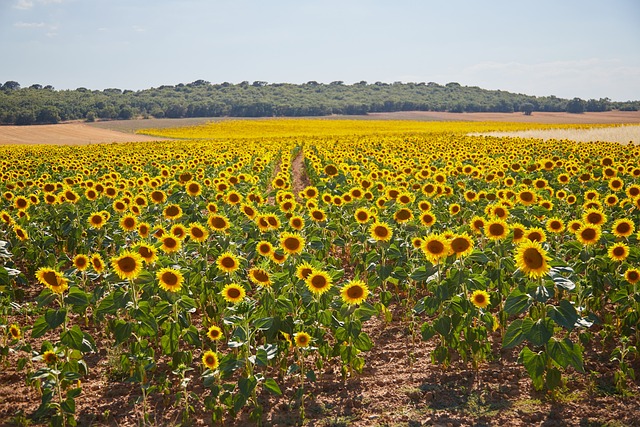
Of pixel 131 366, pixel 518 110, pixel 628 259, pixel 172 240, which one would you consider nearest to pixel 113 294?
pixel 131 366

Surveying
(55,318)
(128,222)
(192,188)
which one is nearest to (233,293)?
(55,318)

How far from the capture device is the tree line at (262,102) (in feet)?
314

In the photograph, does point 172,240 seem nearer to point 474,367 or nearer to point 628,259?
point 474,367

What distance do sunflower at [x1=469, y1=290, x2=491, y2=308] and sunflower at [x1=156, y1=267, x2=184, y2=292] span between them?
283 centimetres

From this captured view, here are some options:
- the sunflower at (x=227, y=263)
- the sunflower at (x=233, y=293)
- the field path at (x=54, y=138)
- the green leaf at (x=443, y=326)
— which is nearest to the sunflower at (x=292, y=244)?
the sunflower at (x=227, y=263)

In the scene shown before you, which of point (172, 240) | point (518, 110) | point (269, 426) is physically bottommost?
point (269, 426)

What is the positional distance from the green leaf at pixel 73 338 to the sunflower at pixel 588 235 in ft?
16.5

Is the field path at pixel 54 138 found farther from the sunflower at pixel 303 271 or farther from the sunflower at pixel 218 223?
the sunflower at pixel 303 271

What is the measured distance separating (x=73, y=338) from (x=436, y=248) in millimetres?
Result: 3316

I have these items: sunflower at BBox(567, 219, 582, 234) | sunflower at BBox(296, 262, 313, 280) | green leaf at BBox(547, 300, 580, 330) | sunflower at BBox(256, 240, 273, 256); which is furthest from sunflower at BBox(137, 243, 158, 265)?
sunflower at BBox(567, 219, 582, 234)

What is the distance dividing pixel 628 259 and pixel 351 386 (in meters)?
3.36

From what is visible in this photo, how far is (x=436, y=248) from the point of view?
486 centimetres

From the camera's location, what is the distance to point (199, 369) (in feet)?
17.3

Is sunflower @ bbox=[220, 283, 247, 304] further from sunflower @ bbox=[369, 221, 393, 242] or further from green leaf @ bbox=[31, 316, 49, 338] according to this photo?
sunflower @ bbox=[369, 221, 393, 242]
